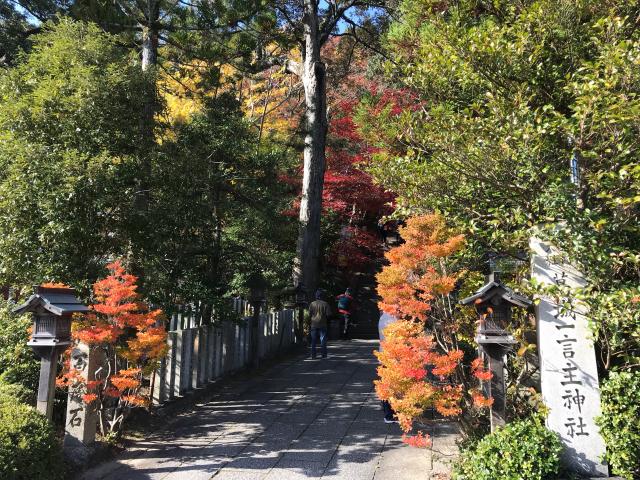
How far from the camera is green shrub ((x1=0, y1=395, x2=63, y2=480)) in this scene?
4.02 metres

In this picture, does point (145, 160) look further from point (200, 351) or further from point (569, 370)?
point (569, 370)

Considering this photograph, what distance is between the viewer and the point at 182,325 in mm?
7812

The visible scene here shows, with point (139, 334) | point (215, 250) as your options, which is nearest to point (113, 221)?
point (139, 334)

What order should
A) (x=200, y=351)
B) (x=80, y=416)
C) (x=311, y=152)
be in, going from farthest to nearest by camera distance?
(x=311, y=152) → (x=200, y=351) → (x=80, y=416)

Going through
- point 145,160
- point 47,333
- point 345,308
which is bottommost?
point 47,333

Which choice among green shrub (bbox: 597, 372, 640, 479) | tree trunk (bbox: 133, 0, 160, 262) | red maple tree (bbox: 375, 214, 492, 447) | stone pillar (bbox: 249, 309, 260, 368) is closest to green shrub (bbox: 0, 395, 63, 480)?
tree trunk (bbox: 133, 0, 160, 262)

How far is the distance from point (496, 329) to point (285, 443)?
2875mm

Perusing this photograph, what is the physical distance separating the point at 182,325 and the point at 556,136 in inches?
232

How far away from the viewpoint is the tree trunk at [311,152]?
45.8ft

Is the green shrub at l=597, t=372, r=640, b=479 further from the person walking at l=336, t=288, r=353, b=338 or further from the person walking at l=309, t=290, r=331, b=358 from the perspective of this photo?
the person walking at l=336, t=288, r=353, b=338

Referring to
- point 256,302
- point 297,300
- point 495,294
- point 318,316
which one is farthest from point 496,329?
point 297,300

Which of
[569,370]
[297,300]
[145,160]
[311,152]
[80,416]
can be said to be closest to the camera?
[569,370]

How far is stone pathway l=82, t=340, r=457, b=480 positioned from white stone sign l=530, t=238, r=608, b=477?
1220 mm

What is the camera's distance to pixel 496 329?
4734 mm
